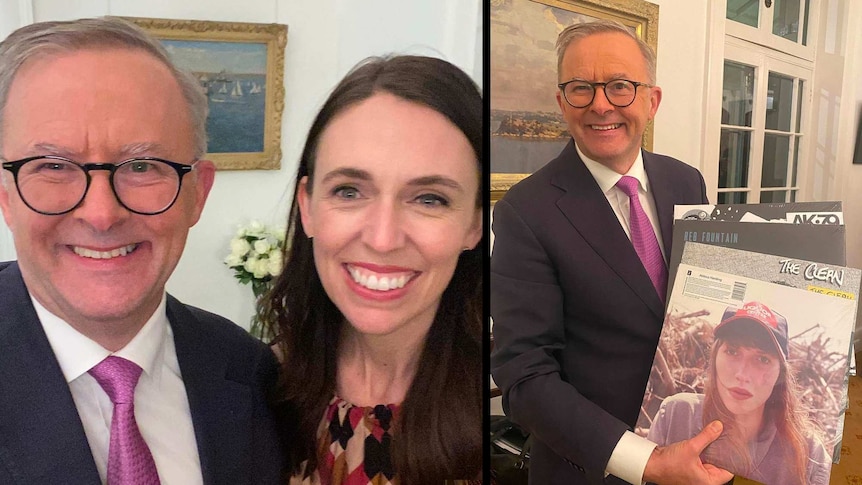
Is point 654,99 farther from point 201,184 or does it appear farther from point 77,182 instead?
point 77,182

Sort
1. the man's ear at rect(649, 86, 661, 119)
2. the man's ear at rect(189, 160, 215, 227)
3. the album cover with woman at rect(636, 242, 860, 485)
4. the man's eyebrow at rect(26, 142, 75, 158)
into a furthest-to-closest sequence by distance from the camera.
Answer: the man's ear at rect(649, 86, 661, 119) < the album cover with woman at rect(636, 242, 860, 485) < the man's ear at rect(189, 160, 215, 227) < the man's eyebrow at rect(26, 142, 75, 158)

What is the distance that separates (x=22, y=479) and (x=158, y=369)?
18 centimetres

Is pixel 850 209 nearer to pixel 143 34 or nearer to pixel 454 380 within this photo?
pixel 454 380

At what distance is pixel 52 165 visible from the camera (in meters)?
0.67

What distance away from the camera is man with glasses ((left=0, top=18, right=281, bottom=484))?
26.2 inches

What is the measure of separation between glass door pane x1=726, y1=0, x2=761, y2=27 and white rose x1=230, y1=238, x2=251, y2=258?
1.12 metres

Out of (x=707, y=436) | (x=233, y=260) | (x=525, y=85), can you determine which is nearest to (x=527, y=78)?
(x=525, y=85)

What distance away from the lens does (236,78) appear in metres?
0.79

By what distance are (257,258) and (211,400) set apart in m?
0.21

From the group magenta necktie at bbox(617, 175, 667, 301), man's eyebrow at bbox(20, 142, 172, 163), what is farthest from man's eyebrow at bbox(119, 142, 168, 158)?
magenta necktie at bbox(617, 175, 667, 301)

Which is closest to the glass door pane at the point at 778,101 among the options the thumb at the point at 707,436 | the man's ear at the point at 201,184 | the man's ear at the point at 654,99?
the man's ear at the point at 654,99

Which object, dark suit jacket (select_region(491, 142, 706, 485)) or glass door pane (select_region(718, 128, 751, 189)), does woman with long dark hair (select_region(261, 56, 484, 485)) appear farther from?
glass door pane (select_region(718, 128, 751, 189))

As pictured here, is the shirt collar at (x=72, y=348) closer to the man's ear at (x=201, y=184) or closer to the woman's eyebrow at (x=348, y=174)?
the man's ear at (x=201, y=184)

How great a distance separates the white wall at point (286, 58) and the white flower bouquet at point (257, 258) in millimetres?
12
